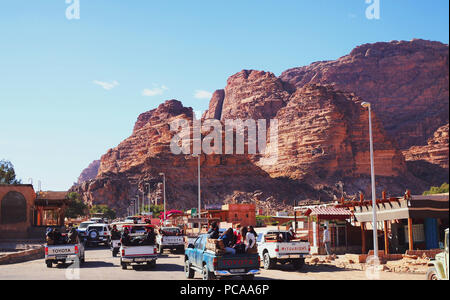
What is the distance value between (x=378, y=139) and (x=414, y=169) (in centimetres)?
2345

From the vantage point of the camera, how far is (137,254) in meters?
20.8

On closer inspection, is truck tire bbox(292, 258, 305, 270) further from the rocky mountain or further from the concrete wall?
the rocky mountain

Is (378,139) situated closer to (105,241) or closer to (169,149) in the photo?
(169,149)

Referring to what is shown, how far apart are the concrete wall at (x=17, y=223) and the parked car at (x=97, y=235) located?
10893 millimetres

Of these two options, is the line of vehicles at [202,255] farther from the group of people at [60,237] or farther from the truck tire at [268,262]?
the group of people at [60,237]

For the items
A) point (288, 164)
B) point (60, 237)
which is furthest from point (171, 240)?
point (288, 164)

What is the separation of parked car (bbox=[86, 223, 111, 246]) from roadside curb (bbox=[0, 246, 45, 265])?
6.98 metres

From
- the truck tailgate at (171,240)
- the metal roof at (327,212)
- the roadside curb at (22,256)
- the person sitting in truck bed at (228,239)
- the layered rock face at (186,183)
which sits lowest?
the roadside curb at (22,256)

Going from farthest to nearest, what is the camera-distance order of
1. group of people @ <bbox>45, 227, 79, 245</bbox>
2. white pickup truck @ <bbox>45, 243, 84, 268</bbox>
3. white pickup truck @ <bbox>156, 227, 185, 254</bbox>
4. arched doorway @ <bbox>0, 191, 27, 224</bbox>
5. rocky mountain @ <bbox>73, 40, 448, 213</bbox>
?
rocky mountain @ <bbox>73, 40, 448, 213</bbox> < arched doorway @ <bbox>0, 191, 27, 224</bbox> < white pickup truck @ <bbox>156, 227, 185, 254</bbox> < group of people @ <bbox>45, 227, 79, 245</bbox> < white pickup truck @ <bbox>45, 243, 84, 268</bbox>

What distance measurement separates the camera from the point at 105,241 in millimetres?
39812

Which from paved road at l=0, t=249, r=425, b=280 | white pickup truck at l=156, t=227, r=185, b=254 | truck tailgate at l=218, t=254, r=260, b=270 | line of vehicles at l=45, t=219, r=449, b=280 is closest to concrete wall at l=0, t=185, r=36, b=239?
line of vehicles at l=45, t=219, r=449, b=280

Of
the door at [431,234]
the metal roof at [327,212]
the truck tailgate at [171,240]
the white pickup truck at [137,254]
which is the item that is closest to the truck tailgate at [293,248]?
the white pickup truck at [137,254]

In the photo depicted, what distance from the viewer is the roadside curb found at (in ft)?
85.4

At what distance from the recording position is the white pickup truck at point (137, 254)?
68.0ft
